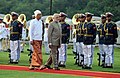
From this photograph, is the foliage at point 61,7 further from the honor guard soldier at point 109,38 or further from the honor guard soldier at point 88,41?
the honor guard soldier at point 88,41

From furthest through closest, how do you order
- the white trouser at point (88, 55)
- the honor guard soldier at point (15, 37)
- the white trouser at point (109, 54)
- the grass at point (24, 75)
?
the honor guard soldier at point (15, 37)
the white trouser at point (109, 54)
the white trouser at point (88, 55)
the grass at point (24, 75)

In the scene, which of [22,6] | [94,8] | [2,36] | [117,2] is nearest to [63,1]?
[22,6]

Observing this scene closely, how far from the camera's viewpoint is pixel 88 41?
56.5 ft

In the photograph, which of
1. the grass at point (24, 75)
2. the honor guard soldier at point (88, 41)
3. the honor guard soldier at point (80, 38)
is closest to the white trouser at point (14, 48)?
the honor guard soldier at point (80, 38)

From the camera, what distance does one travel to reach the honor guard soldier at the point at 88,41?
17119 millimetres

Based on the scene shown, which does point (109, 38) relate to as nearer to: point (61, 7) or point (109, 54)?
point (109, 54)

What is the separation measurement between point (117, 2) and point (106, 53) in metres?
38.2

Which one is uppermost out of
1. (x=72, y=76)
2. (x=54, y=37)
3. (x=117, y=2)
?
(x=117, y=2)

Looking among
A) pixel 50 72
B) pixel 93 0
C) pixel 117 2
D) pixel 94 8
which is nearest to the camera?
pixel 50 72

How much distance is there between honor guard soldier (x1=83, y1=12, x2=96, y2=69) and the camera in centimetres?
1712

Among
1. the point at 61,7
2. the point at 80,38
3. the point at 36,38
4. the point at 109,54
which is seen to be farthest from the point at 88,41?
the point at 61,7

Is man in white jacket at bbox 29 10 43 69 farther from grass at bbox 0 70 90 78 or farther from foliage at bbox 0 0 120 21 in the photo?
foliage at bbox 0 0 120 21

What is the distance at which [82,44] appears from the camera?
18.3 m

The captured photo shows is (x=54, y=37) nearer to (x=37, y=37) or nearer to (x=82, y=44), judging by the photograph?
(x=37, y=37)
